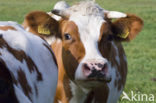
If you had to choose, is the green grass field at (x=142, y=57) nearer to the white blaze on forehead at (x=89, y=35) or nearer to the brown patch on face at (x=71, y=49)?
the brown patch on face at (x=71, y=49)

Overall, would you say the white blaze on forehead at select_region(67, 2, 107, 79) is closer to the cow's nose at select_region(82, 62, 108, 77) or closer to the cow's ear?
the cow's nose at select_region(82, 62, 108, 77)

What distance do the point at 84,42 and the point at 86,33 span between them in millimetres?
127

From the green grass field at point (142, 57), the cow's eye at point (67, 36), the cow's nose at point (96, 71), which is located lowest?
Answer: the green grass field at point (142, 57)

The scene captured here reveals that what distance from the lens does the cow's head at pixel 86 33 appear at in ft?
15.1

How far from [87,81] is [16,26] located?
99 centimetres

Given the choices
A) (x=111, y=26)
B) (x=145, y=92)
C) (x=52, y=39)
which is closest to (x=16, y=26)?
(x=52, y=39)

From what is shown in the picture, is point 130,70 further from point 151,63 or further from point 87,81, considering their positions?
point 87,81

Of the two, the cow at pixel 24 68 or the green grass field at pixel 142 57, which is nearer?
the cow at pixel 24 68

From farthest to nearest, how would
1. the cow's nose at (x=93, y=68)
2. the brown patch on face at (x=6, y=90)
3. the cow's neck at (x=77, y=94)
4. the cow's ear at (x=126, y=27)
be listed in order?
1. the cow's ear at (x=126, y=27)
2. the cow's neck at (x=77, y=94)
3. the cow's nose at (x=93, y=68)
4. the brown patch on face at (x=6, y=90)

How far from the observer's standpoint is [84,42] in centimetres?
483

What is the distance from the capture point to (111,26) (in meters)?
5.34

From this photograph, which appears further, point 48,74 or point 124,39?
point 124,39

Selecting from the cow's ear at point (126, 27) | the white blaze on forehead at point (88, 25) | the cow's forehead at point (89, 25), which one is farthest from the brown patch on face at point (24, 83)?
the cow's ear at point (126, 27)

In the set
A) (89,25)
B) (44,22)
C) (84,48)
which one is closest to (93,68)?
(84,48)
